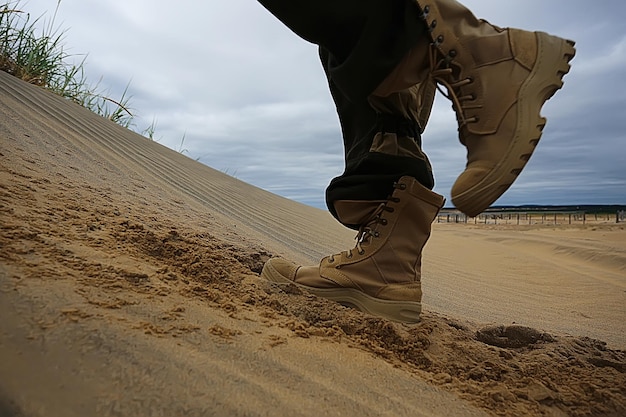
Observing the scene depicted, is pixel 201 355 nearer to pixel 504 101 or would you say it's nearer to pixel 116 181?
pixel 504 101

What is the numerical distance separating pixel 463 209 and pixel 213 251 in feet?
2.72

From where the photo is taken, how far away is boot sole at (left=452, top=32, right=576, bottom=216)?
40.4 inches

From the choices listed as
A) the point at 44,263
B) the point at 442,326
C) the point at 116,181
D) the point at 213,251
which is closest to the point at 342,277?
the point at 442,326

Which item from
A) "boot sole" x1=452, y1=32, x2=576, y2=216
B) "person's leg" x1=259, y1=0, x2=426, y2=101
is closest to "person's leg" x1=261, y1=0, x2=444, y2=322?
"person's leg" x1=259, y1=0, x2=426, y2=101

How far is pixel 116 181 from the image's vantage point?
2084 millimetres

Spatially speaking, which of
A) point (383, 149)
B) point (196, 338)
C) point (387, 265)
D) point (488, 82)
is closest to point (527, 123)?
point (488, 82)

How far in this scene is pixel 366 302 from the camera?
4.44 feet

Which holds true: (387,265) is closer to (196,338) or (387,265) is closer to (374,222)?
(374,222)

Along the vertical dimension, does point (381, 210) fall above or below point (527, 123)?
below

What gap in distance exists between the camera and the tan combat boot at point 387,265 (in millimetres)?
1343

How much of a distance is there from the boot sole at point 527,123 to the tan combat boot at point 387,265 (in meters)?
0.31

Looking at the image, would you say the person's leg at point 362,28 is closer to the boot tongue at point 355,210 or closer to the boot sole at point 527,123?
the boot sole at point 527,123

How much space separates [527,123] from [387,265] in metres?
0.56

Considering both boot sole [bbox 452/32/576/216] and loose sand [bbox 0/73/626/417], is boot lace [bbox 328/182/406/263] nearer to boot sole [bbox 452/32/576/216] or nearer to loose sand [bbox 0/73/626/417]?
loose sand [bbox 0/73/626/417]
